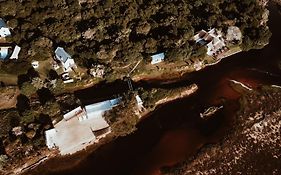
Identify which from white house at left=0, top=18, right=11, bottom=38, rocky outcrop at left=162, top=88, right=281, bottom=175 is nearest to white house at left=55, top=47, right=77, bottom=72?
white house at left=0, top=18, right=11, bottom=38

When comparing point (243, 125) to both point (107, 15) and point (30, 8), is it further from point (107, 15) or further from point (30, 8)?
point (30, 8)

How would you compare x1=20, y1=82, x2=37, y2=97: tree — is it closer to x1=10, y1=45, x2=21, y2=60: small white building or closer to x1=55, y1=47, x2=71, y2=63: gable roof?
x1=10, y1=45, x2=21, y2=60: small white building

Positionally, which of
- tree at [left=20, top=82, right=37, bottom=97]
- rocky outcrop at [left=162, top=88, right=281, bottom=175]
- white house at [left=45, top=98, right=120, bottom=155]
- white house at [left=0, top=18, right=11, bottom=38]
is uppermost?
white house at [left=0, top=18, right=11, bottom=38]

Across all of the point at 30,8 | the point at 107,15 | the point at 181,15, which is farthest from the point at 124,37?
the point at 30,8

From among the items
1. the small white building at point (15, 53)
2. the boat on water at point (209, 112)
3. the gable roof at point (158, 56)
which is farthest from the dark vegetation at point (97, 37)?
the boat on water at point (209, 112)

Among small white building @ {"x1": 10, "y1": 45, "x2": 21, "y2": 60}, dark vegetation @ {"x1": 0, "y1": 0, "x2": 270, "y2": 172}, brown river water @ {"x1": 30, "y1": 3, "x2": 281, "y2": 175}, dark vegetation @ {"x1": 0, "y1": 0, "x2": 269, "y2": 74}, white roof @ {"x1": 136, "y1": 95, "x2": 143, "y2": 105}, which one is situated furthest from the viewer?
dark vegetation @ {"x1": 0, "y1": 0, "x2": 269, "y2": 74}
